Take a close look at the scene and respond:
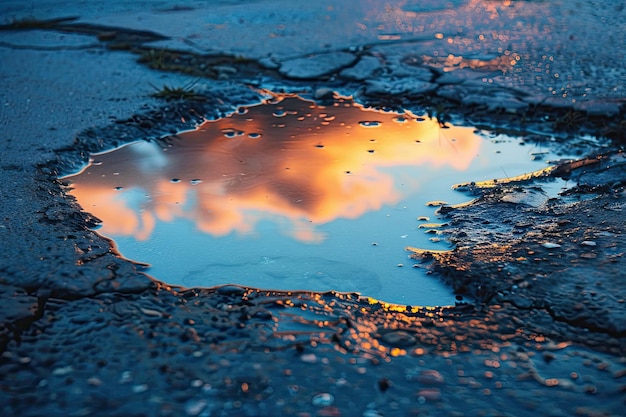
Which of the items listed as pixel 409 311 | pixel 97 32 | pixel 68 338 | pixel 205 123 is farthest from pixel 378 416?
pixel 97 32

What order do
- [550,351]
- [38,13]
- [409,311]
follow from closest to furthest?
[550,351] → [409,311] → [38,13]

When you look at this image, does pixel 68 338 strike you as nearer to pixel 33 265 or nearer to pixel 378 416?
pixel 33 265

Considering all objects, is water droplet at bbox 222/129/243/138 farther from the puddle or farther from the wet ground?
the wet ground

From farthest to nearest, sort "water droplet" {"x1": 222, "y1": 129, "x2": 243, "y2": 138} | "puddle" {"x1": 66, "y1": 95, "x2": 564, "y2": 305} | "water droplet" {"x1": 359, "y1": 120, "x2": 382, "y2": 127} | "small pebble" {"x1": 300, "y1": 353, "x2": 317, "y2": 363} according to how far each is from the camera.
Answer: "water droplet" {"x1": 359, "y1": 120, "x2": 382, "y2": 127}
"water droplet" {"x1": 222, "y1": 129, "x2": 243, "y2": 138}
"puddle" {"x1": 66, "y1": 95, "x2": 564, "y2": 305}
"small pebble" {"x1": 300, "y1": 353, "x2": 317, "y2": 363}

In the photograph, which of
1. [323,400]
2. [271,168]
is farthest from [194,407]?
[271,168]

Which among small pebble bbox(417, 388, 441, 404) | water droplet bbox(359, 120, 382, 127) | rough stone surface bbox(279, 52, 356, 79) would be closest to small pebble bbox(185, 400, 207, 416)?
small pebble bbox(417, 388, 441, 404)

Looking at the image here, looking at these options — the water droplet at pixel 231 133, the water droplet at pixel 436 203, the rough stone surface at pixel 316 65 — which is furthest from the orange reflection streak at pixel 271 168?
the rough stone surface at pixel 316 65
